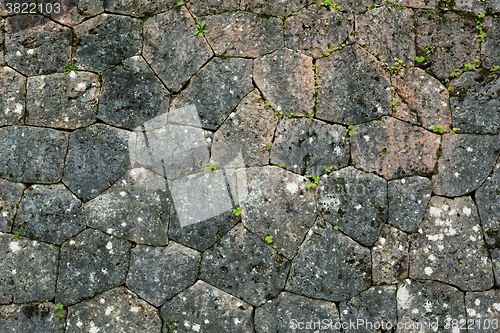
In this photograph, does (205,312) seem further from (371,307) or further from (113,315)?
(371,307)

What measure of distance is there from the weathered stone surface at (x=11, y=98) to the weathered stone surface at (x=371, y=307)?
113 inches

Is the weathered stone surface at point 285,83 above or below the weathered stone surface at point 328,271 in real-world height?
above

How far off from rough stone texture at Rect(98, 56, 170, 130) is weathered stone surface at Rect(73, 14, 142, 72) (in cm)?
8

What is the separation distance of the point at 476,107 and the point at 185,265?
255 cm

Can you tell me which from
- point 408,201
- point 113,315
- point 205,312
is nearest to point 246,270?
point 205,312

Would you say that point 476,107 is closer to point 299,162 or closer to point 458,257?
point 458,257

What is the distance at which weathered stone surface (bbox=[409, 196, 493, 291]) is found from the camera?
8.20 ft

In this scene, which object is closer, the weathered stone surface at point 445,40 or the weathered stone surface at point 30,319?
the weathered stone surface at point 30,319

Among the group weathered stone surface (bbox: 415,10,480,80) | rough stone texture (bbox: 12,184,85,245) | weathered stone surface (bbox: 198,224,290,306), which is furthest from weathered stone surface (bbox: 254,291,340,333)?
weathered stone surface (bbox: 415,10,480,80)

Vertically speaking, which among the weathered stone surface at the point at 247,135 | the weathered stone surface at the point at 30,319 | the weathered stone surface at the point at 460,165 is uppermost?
the weathered stone surface at the point at 247,135

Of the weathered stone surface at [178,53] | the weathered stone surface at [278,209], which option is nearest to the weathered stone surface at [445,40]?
the weathered stone surface at [278,209]

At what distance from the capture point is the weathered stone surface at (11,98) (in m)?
2.49

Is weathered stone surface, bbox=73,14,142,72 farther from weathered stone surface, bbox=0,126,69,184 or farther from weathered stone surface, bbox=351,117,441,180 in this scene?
weathered stone surface, bbox=351,117,441,180

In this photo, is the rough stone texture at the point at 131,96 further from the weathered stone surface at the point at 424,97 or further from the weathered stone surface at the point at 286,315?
the weathered stone surface at the point at 424,97
